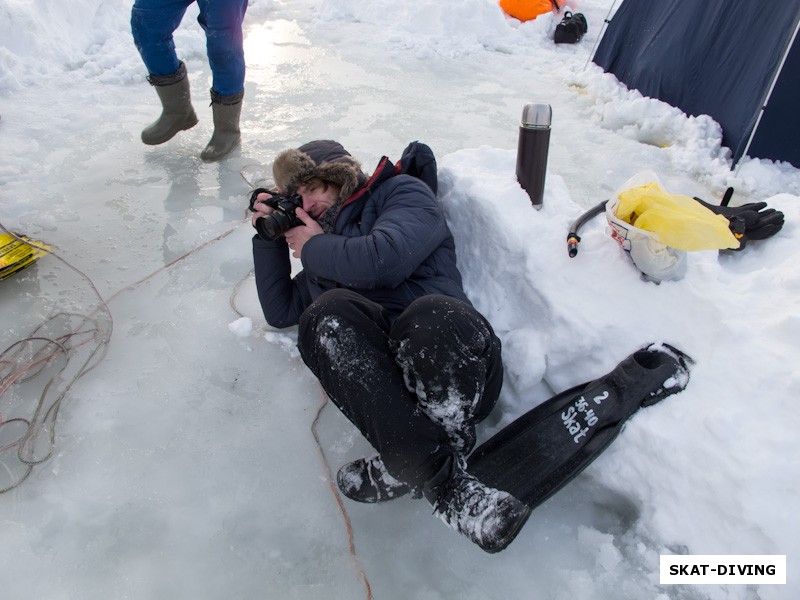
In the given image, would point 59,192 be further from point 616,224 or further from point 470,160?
point 616,224

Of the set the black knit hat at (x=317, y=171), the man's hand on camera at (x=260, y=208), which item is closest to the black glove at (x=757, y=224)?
the black knit hat at (x=317, y=171)

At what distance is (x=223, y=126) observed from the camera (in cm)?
307

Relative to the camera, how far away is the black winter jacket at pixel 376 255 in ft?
4.96

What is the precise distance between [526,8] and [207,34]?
11.6ft

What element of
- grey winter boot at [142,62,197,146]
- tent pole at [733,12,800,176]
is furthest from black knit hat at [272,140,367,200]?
tent pole at [733,12,800,176]

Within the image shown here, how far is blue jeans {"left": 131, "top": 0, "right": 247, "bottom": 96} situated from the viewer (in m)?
2.73

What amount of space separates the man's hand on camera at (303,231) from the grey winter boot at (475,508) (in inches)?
30.4

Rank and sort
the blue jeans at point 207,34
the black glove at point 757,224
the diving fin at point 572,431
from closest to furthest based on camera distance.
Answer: the diving fin at point 572,431, the black glove at point 757,224, the blue jeans at point 207,34

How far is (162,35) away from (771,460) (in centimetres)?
311

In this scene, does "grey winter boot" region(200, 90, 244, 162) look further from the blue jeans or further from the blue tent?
the blue tent

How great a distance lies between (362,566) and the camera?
136 cm

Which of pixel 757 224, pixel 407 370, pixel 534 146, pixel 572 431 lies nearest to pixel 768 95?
pixel 757 224

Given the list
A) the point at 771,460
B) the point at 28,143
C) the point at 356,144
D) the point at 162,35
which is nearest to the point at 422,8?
the point at 356,144

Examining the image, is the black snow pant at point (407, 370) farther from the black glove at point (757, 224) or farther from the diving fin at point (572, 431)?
the black glove at point (757, 224)
